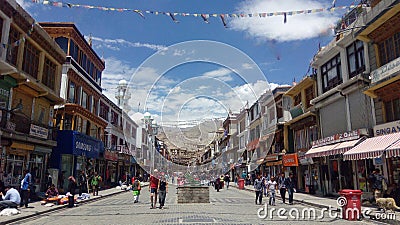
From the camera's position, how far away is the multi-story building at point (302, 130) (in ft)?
94.1

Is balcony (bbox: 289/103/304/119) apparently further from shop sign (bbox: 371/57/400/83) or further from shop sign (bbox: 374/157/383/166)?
shop sign (bbox: 371/57/400/83)

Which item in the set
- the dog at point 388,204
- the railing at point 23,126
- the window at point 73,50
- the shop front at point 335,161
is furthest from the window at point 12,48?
the shop front at point 335,161

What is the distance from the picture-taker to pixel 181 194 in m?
18.9

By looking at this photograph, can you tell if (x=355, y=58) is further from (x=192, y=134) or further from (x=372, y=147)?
(x=192, y=134)

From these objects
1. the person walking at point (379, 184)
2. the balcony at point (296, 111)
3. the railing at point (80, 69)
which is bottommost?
the person walking at point (379, 184)

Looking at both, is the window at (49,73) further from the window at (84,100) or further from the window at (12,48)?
the window at (84,100)

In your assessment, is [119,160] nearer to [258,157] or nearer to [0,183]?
[258,157]

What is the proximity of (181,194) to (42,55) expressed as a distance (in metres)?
14.1

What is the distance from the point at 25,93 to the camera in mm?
22188

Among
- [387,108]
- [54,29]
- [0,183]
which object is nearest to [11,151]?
[0,183]

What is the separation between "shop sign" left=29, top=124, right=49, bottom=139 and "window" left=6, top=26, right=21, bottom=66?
4174mm

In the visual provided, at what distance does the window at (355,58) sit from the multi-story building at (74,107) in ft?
69.8

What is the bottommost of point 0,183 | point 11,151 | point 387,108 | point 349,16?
point 0,183

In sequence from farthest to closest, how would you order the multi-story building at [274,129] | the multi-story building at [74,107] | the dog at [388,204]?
1. the multi-story building at [274,129]
2. the multi-story building at [74,107]
3. the dog at [388,204]
